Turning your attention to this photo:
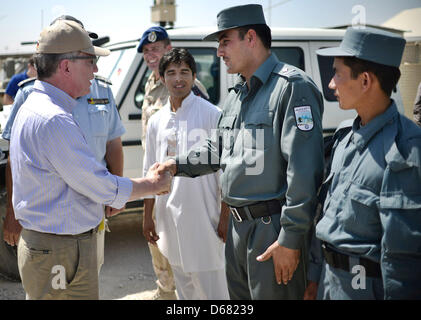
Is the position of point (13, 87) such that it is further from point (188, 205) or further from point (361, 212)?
point (361, 212)

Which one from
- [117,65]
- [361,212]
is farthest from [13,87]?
[361,212]

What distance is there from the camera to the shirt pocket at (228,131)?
2515 millimetres

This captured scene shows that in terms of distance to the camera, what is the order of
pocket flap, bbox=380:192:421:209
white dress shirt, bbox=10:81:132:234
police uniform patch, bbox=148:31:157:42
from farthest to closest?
police uniform patch, bbox=148:31:157:42, white dress shirt, bbox=10:81:132:234, pocket flap, bbox=380:192:421:209

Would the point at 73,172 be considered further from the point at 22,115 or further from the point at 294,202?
the point at 294,202

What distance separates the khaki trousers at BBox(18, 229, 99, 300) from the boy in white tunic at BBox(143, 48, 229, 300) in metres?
0.94

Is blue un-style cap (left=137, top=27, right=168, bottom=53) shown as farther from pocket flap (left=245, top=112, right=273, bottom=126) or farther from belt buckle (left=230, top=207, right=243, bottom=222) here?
belt buckle (left=230, top=207, right=243, bottom=222)

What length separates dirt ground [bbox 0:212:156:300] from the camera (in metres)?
4.11

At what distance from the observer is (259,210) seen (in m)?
2.31

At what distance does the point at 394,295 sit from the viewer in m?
1.66

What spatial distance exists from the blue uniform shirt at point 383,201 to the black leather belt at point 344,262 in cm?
3

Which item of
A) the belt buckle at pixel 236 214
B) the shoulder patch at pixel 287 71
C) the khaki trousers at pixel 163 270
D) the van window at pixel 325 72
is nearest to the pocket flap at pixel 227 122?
the shoulder patch at pixel 287 71

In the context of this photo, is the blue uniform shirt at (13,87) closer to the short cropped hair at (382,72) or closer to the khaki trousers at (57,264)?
the khaki trousers at (57,264)

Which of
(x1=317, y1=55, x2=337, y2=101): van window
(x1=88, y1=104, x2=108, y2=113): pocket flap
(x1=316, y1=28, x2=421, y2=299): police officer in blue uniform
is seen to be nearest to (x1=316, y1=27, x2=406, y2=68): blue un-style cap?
(x1=316, y1=28, x2=421, y2=299): police officer in blue uniform
